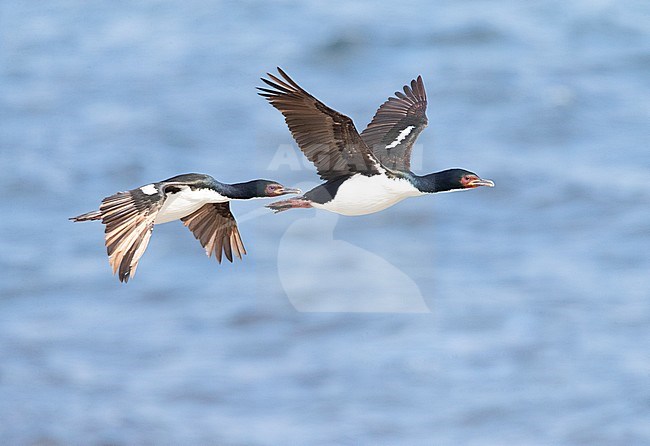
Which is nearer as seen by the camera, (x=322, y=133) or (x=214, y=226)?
(x=322, y=133)

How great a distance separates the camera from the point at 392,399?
18344 mm

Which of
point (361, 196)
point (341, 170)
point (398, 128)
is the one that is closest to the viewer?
point (361, 196)

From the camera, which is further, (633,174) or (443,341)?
(633,174)

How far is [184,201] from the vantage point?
29.7ft

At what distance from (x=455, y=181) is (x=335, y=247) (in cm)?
1309

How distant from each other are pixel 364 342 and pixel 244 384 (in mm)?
2042

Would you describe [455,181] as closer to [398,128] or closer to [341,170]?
[341,170]

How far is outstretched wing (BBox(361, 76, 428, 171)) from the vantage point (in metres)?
10.4

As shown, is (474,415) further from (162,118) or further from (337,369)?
(162,118)

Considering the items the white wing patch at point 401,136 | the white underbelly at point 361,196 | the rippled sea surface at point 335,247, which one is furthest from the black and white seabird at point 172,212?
the rippled sea surface at point 335,247

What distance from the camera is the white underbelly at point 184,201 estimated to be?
8852mm

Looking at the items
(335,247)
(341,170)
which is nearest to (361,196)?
(341,170)

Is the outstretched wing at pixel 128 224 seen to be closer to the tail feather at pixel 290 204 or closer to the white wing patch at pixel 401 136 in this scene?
the tail feather at pixel 290 204

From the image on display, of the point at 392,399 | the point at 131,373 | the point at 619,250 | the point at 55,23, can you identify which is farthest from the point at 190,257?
the point at 55,23
